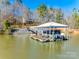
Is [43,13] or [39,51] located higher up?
[43,13]

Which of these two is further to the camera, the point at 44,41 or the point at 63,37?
the point at 63,37

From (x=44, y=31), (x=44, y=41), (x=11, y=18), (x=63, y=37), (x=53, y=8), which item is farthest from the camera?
(x=53, y=8)

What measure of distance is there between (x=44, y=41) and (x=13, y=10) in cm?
1327

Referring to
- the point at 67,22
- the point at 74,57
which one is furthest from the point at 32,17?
the point at 74,57

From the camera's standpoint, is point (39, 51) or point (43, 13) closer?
point (39, 51)

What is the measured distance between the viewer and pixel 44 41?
11.3m

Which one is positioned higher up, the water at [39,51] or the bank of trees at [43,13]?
the bank of trees at [43,13]

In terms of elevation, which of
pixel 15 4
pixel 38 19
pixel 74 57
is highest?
pixel 15 4

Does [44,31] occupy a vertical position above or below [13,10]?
below

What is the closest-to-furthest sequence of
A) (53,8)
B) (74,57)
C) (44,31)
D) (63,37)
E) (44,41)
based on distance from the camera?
(74,57)
(44,41)
(63,37)
(44,31)
(53,8)

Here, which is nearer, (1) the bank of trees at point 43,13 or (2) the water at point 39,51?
(2) the water at point 39,51

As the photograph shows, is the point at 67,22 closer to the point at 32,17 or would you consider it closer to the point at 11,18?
the point at 32,17

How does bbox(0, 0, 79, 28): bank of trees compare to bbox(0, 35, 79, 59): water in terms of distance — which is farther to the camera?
bbox(0, 0, 79, 28): bank of trees

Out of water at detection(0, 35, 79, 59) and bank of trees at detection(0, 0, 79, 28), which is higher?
bank of trees at detection(0, 0, 79, 28)
